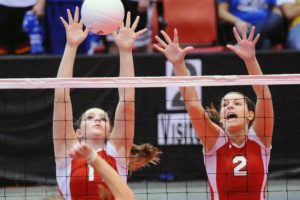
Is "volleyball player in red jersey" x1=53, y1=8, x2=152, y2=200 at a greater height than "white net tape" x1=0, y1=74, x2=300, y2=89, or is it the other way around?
"white net tape" x1=0, y1=74, x2=300, y2=89

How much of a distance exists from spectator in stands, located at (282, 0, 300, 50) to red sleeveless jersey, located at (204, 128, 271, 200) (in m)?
4.79

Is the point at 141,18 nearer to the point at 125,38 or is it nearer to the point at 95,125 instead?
the point at 125,38

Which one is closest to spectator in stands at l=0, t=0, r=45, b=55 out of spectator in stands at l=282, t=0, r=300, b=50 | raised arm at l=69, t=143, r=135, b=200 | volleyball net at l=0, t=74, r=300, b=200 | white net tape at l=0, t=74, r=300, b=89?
volleyball net at l=0, t=74, r=300, b=200

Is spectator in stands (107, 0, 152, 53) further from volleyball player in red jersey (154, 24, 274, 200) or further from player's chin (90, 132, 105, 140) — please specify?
player's chin (90, 132, 105, 140)

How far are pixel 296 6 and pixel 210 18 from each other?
1147mm

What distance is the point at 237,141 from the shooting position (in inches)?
291

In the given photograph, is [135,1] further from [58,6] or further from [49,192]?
[49,192]

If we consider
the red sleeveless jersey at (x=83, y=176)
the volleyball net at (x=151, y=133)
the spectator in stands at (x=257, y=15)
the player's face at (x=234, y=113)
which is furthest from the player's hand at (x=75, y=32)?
the spectator in stands at (x=257, y=15)

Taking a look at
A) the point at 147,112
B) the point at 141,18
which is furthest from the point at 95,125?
the point at 141,18

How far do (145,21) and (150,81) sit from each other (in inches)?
179

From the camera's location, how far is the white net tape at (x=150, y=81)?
732 cm

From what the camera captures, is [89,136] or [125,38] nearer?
[89,136]

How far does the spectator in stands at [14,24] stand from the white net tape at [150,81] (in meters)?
4.34

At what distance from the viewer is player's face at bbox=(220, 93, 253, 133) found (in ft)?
24.1
